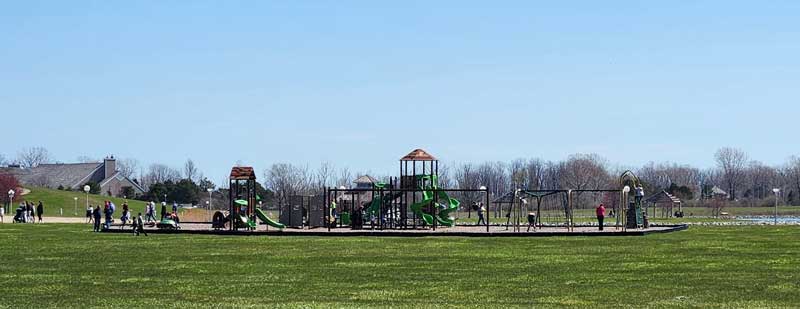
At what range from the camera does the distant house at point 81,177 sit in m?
157

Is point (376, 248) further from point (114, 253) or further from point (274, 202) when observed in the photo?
point (274, 202)

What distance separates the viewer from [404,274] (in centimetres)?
2569

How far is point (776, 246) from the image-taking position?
37.3m

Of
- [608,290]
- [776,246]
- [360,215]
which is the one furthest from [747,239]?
[608,290]

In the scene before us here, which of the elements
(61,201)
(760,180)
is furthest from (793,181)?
(61,201)

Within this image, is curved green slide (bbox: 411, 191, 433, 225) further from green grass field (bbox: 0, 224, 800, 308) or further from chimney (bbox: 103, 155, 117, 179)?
chimney (bbox: 103, 155, 117, 179)

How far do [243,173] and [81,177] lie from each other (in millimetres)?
112646

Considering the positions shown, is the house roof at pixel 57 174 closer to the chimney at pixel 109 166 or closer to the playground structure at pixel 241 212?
the chimney at pixel 109 166

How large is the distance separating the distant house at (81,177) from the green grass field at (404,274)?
390 ft

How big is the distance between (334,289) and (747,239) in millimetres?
25179

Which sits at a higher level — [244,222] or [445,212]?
[445,212]

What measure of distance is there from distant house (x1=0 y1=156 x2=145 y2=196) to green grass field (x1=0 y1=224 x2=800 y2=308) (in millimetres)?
118897

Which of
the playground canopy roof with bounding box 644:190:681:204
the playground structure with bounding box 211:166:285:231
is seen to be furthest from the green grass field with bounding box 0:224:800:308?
the playground canopy roof with bounding box 644:190:681:204

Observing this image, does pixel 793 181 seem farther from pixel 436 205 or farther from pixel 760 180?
pixel 436 205
